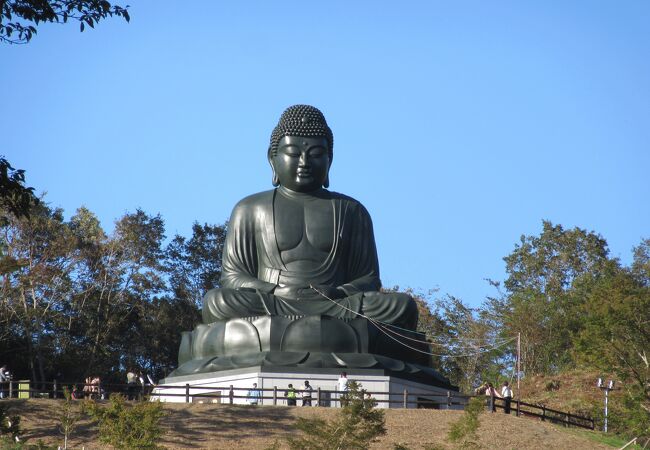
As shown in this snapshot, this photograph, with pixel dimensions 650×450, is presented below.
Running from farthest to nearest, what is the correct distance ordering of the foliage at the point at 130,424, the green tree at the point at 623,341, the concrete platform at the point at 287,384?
the green tree at the point at 623,341, the concrete platform at the point at 287,384, the foliage at the point at 130,424

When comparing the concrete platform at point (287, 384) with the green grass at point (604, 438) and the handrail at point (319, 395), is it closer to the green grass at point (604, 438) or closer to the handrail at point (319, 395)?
the handrail at point (319, 395)

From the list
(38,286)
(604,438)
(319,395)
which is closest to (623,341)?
(604,438)

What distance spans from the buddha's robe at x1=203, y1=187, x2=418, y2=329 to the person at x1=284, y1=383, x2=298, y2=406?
97.0 inches

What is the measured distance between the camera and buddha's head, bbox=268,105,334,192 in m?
32.6

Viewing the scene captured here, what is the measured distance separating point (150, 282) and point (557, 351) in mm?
12401

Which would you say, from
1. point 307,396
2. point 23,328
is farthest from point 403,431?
point 23,328

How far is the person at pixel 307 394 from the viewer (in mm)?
27547

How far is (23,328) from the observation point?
41375mm

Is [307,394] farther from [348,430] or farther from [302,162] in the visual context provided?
[348,430]

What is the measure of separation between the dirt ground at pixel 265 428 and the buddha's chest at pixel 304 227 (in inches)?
227

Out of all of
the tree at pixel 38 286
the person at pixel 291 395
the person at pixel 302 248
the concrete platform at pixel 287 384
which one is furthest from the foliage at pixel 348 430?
the tree at pixel 38 286

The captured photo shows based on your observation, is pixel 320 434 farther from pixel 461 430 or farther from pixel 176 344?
pixel 176 344

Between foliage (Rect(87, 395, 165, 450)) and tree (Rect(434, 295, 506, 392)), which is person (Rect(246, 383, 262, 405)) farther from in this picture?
tree (Rect(434, 295, 506, 392))

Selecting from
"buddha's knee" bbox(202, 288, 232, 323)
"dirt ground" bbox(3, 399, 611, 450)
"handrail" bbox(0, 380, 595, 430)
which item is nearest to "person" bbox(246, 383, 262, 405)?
"handrail" bbox(0, 380, 595, 430)
